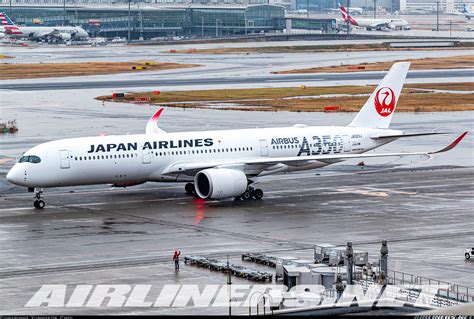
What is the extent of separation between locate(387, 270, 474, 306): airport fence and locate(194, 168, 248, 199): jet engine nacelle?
877 inches

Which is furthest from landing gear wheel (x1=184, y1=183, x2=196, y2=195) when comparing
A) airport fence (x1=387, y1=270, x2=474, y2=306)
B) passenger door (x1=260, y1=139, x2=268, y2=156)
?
airport fence (x1=387, y1=270, x2=474, y2=306)

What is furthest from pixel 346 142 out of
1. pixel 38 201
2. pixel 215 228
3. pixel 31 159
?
pixel 31 159

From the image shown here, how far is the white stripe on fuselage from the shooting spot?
229 feet

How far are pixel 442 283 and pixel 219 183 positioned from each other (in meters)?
25.7

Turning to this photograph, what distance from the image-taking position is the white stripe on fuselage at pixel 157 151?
69938 mm

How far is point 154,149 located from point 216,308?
1257 inches

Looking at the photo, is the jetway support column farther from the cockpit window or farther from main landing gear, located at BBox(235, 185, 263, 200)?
the cockpit window

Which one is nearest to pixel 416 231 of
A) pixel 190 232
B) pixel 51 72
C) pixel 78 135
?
pixel 190 232

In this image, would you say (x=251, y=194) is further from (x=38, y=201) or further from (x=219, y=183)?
(x=38, y=201)

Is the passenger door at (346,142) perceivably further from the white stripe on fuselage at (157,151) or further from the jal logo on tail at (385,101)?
the jal logo on tail at (385,101)

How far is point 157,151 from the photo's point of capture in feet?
238

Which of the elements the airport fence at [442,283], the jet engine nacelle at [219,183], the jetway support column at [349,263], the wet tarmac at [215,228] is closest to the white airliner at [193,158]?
the jet engine nacelle at [219,183]

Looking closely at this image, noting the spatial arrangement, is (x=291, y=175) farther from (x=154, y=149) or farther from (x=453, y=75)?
(x=453, y=75)

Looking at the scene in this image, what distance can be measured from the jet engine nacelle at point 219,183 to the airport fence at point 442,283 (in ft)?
73.1
